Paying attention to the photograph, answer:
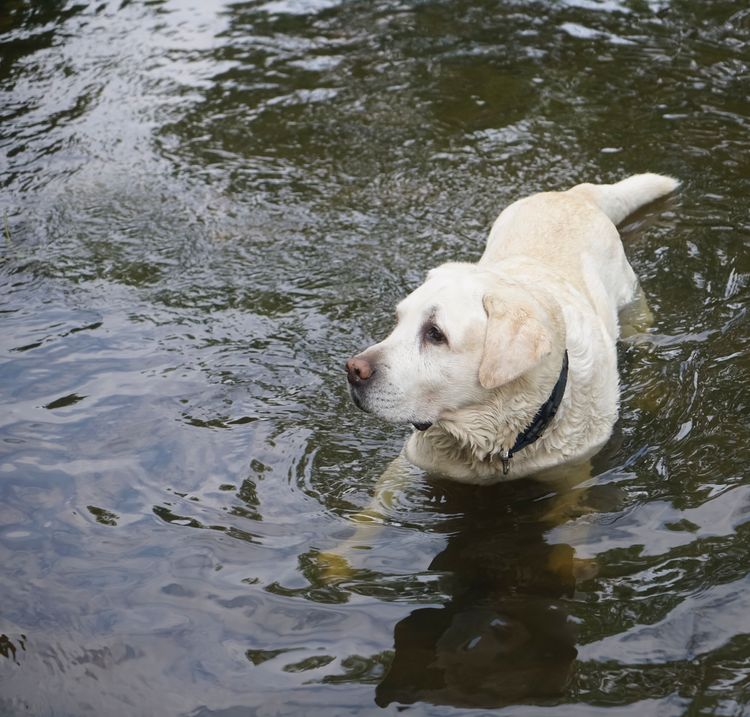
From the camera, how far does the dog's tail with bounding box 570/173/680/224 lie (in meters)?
6.83

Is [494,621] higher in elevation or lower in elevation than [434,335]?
lower

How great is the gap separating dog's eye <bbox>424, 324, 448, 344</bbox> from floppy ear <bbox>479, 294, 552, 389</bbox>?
0.22 metres

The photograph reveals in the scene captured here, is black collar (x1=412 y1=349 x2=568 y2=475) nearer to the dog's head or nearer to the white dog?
the white dog

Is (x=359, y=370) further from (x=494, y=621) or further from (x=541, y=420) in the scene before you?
(x=494, y=621)

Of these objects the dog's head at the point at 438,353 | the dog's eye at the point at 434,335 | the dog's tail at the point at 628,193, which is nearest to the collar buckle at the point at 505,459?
the dog's head at the point at 438,353

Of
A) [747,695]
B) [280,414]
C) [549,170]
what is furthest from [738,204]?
[747,695]

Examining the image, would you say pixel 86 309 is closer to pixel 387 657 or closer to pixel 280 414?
pixel 280 414

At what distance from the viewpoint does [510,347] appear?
4254mm

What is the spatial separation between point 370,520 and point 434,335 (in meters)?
1.01

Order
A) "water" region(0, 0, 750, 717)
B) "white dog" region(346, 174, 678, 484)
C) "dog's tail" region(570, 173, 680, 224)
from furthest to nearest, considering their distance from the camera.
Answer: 1. "dog's tail" region(570, 173, 680, 224)
2. "white dog" region(346, 174, 678, 484)
3. "water" region(0, 0, 750, 717)

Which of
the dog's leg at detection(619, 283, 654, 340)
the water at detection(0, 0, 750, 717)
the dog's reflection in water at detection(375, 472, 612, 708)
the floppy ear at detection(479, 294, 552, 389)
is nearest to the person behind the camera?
the dog's reflection in water at detection(375, 472, 612, 708)

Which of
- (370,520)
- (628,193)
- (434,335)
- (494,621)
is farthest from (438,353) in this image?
(628,193)

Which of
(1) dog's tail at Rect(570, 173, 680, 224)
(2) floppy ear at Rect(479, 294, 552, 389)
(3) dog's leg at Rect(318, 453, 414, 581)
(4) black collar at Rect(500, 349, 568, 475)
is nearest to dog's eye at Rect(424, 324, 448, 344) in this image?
(2) floppy ear at Rect(479, 294, 552, 389)

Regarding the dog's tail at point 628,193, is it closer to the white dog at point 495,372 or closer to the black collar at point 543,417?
the white dog at point 495,372
